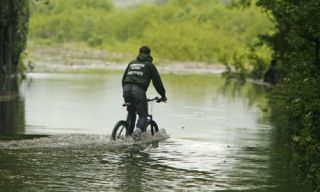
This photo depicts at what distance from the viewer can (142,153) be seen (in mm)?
15219

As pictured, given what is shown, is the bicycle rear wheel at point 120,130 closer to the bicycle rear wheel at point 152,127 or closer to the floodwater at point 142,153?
the floodwater at point 142,153

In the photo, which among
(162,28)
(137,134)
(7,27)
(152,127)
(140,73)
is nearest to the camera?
(137,134)

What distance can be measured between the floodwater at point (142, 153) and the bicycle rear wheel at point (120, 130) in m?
0.23

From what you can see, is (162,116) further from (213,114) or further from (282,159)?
(282,159)

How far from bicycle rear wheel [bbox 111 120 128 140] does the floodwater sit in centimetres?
23

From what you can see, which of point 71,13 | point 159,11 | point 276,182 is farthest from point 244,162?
point 71,13

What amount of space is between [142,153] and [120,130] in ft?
5.84

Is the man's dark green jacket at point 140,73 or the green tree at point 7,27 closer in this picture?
the man's dark green jacket at point 140,73

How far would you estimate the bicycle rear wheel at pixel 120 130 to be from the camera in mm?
16438

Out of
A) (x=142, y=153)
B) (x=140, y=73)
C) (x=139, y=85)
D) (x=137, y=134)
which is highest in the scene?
(x=140, y=73)

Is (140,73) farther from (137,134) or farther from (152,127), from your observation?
(152,127)

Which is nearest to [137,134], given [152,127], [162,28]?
[152,127]

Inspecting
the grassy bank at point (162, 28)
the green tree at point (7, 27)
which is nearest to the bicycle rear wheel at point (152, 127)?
the green tree at point (7, 27)

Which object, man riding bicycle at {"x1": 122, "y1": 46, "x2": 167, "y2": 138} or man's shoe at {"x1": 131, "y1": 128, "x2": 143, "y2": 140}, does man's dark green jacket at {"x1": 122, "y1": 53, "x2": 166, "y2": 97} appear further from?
man's shoe at {"x1": 131, "y1": 128, "x2": 143, "y2": 140}
